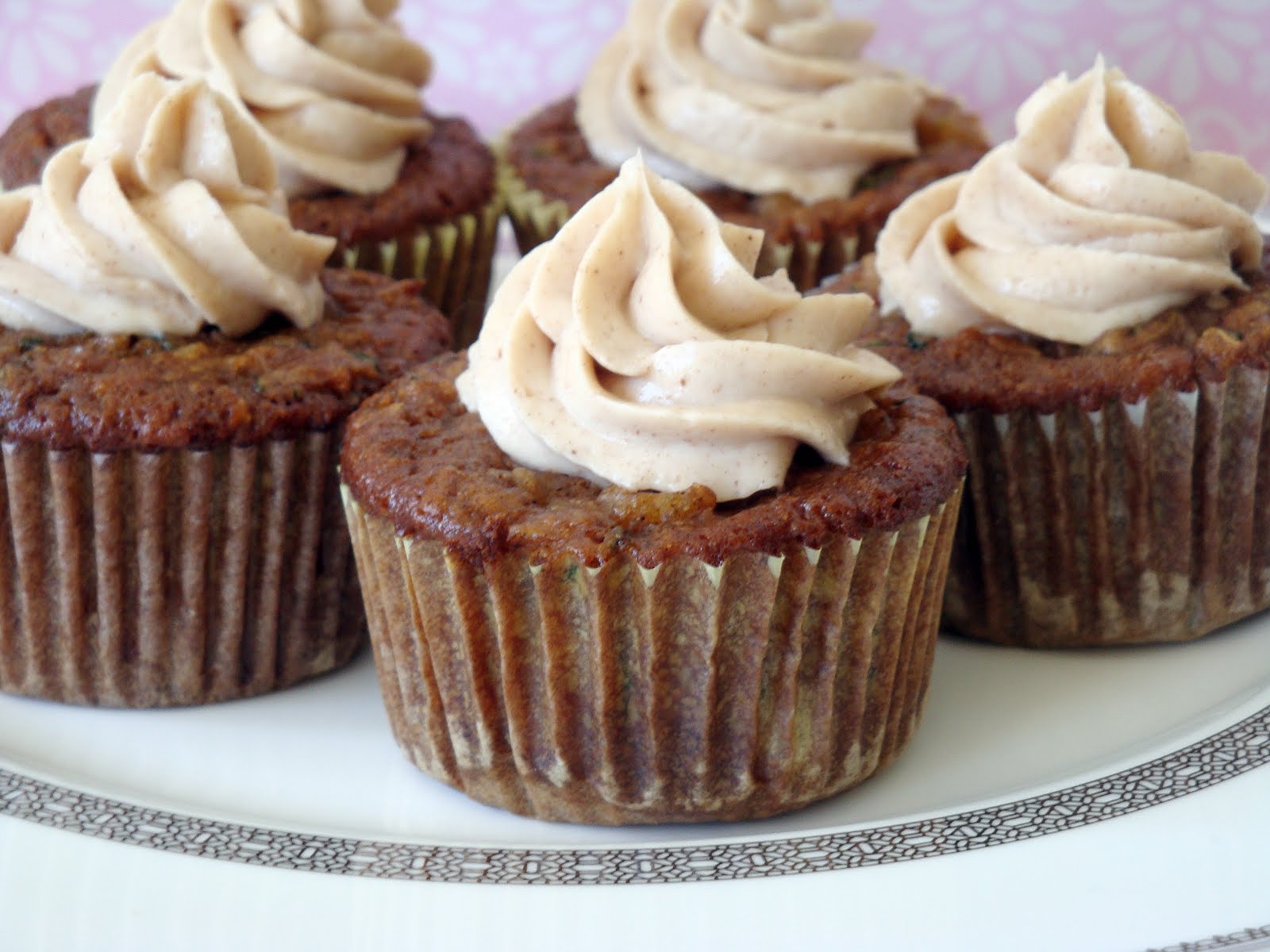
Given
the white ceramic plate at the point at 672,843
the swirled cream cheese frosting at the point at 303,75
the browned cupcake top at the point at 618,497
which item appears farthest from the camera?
the swirled cream cheese frosting at the point at 303,75

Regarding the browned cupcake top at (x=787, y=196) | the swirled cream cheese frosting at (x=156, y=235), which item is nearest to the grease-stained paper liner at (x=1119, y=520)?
the browned cupcake top at (x=787, y=196)

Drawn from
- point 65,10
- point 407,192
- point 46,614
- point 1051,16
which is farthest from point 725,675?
point 65,10

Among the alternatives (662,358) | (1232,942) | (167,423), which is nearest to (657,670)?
(662,358)

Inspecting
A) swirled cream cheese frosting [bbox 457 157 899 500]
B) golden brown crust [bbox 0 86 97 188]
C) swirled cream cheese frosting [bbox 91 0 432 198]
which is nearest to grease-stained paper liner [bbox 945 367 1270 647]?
swirled cream cheese frosting [bbox 457 157 899 500]

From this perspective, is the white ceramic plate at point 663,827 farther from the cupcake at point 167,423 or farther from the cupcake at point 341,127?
the cupcake at point 341,127

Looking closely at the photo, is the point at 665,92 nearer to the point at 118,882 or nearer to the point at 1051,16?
the point at 1051,16

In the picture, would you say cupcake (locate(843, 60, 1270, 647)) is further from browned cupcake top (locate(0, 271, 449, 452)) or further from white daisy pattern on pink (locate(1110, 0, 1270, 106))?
white daisy pattern on pink (locate(1110, 0, 1270, 106))
